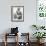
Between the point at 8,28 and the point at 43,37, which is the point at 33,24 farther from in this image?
the point at 8,28

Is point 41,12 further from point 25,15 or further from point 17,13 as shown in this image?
point 17,13

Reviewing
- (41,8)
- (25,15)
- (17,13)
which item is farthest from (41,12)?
(17,13)

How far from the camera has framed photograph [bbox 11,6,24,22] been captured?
6.95 m

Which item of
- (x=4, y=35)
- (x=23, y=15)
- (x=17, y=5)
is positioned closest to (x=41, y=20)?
(x=23, y=15)

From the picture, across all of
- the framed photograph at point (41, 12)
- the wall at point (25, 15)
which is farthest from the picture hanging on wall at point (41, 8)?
the wall at point (25, 15)

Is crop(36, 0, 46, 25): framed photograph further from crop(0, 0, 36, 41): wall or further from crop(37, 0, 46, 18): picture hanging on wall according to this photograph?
crop(0, 0, 36, 41): wall

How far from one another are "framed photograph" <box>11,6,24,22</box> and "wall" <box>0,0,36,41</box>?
0.14m

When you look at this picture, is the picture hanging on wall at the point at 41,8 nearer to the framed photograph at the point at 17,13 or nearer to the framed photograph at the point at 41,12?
the framed photograph at the point at 41,12

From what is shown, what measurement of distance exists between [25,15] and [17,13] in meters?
0.38

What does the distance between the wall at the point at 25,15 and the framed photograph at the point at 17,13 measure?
140mm

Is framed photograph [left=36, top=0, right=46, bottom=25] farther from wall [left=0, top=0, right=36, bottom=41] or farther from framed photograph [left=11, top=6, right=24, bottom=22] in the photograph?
framed photograph [left=11, top=6, right=24, bottom=22]

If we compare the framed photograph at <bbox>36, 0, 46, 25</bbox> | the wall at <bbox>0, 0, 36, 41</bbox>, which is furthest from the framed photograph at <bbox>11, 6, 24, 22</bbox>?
the framed photograph at <bbox>36, 0, 46, 25</bbox>

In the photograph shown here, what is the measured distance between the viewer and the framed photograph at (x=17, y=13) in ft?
22.8

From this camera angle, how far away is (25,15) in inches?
275
